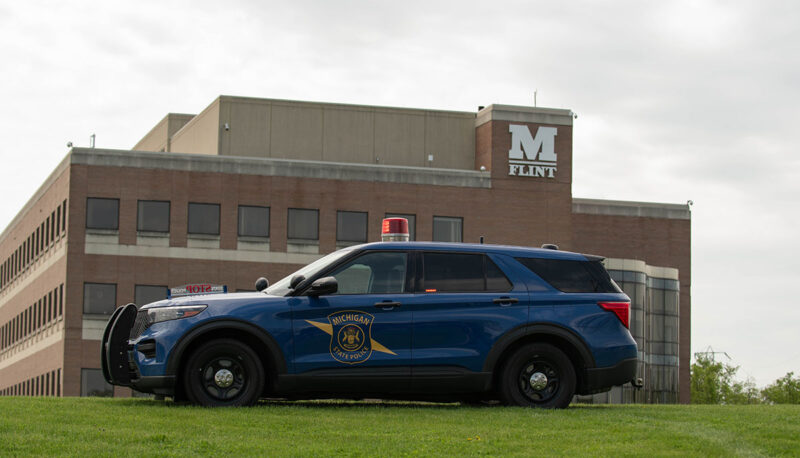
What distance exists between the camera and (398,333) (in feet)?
41.9

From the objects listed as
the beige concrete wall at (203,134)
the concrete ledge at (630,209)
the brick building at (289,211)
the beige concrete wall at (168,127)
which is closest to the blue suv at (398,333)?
the brick building at (289,211)

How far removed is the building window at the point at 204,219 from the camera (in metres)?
56.2

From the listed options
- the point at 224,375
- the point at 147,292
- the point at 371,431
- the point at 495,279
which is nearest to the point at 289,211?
the point at 147,292

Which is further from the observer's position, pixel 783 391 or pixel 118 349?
pixel 783 391

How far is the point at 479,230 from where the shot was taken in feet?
195

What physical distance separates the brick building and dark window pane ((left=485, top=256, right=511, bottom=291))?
4349cm

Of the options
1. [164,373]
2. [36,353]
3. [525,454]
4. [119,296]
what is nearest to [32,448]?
[164,373]

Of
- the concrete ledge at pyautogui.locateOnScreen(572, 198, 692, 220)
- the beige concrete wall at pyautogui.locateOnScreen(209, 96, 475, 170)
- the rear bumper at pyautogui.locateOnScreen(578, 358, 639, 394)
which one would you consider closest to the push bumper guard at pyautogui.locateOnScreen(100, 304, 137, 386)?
the rear bumper at pyautogui.locateOnScreen(578, 358, 639, 394)

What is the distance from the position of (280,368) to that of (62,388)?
44.8 meters

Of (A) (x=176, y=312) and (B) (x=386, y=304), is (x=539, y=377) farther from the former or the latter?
(A) (x=176, y=312)

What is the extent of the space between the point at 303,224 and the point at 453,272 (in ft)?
146

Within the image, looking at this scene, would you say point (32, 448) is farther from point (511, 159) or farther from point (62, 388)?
point (511, 159)

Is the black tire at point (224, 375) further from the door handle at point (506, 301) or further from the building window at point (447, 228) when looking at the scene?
the building window at point (447, 228)

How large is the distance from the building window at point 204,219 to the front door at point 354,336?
1735 inches
